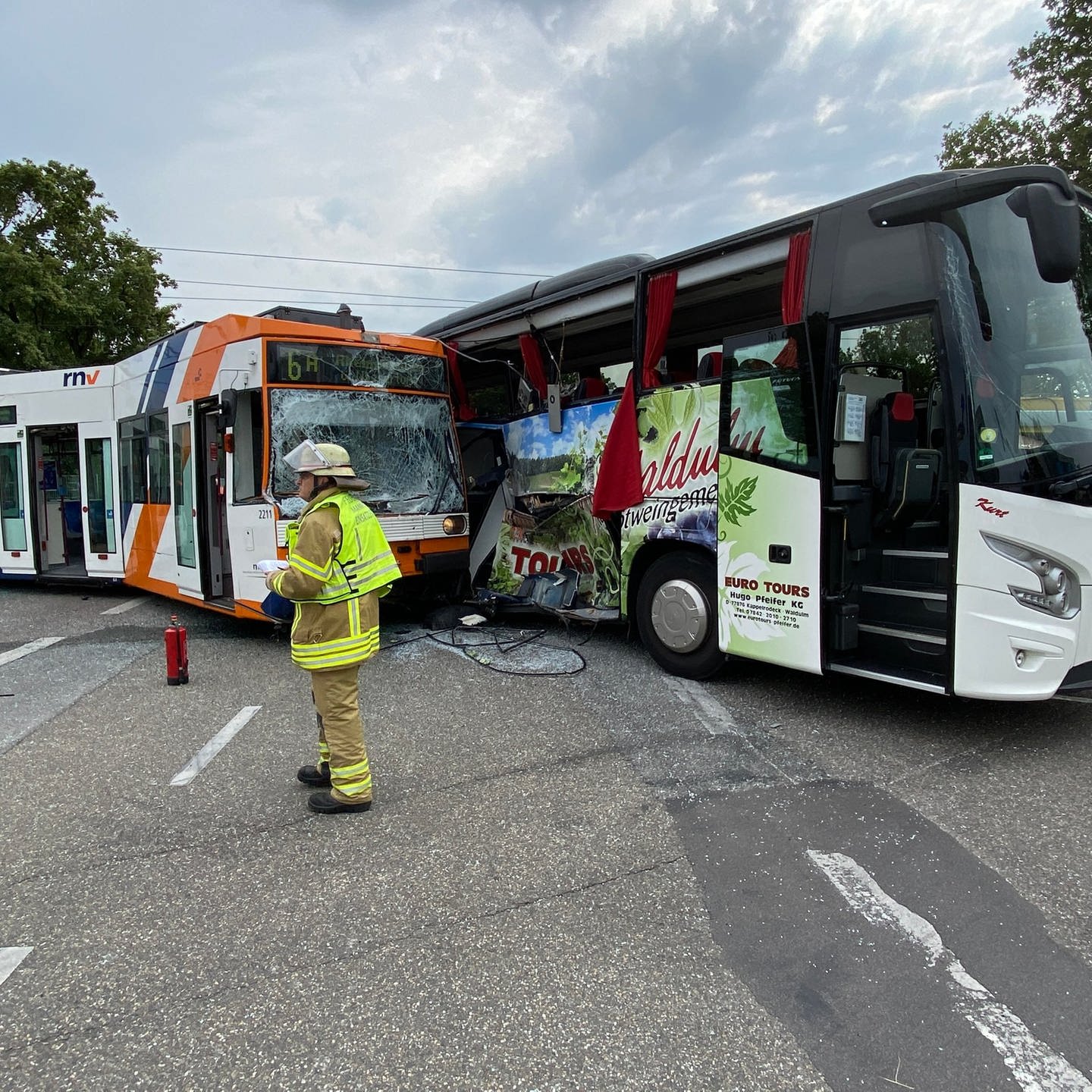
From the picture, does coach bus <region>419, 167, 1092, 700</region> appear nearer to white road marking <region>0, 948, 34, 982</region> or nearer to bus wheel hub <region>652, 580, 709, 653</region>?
bus wheel hub <region>652, 580, 709, 653</region>

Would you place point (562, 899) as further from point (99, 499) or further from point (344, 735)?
point (99, 499)

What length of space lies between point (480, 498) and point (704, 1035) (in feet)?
21.5

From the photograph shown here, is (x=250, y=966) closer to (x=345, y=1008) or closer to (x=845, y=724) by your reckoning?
(x=345, y=1008)

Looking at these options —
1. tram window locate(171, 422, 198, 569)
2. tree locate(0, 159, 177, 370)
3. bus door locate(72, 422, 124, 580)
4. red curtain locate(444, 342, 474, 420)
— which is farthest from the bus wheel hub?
tree locate(0, 159, 177, 370)

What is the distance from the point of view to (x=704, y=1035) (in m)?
2.22

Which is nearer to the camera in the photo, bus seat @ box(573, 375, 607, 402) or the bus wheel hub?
the bus wheel hub

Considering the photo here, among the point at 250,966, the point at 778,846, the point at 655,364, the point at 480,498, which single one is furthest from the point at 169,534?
the point at 778,846

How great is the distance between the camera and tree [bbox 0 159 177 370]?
1922 cm

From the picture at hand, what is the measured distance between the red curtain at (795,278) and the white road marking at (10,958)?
16.0ft

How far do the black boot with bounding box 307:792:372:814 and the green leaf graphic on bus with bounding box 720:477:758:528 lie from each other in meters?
2.93

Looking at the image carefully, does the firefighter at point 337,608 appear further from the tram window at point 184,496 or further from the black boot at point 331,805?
the tram window at point 184,496

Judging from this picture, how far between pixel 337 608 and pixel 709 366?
133 inches

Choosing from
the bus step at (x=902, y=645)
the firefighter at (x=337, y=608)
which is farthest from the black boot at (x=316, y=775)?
the bus step at (x=902, y=645)

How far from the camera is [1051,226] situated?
350cm
